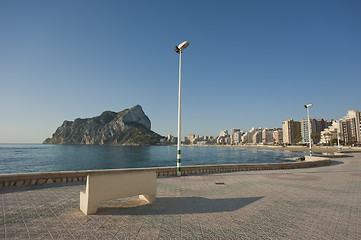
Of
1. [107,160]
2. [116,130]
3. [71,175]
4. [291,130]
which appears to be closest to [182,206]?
[71,175]

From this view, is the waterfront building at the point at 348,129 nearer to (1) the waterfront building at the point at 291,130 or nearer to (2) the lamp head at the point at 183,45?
(1) the waterfront building at the point at 291,130

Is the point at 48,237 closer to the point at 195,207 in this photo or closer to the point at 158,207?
the point at 158,207

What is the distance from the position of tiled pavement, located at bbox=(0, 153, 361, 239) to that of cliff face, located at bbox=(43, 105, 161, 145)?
159 metres

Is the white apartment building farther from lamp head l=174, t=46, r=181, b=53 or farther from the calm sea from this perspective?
lamp head l=174, t=46, r=181, b=53

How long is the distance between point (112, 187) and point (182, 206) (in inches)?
77.2

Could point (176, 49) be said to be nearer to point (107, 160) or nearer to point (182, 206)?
point (182, 206)

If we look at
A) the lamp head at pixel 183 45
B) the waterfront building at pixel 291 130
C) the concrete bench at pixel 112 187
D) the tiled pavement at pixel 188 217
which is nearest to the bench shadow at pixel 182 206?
the tiled pavement at pixel 188 217

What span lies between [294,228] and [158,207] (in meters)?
3.18

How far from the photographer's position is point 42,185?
765cm

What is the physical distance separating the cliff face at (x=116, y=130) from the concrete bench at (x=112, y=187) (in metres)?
160

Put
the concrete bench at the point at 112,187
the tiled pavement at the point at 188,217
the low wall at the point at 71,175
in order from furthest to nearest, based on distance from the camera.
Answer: the low wall at the point at 71,175 → the concrete bench at the point at 112,187 → the tiled pavement at the point at 188,217

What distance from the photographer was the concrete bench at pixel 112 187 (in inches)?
171

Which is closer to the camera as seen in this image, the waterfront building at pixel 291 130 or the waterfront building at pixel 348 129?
the waterfront building at pixel 348 129

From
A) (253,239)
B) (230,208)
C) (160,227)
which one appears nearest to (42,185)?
(160,227)
